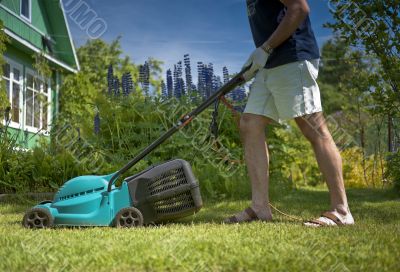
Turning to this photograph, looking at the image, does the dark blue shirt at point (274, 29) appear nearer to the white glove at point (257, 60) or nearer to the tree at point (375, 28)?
the white glove at point (257, 60)

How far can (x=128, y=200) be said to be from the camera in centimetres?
329

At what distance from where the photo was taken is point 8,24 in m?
11.0

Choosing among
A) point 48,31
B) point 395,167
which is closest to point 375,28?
point 395,167

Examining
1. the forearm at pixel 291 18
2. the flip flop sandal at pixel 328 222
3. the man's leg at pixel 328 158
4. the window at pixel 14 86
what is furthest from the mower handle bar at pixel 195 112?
the window at pixel 14 86

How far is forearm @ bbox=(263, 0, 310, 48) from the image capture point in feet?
10.2

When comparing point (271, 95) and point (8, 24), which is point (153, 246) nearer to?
point (271, 95)

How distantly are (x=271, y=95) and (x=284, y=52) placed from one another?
0.31 m

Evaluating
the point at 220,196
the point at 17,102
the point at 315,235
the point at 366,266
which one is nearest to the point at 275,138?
the point at 220,196

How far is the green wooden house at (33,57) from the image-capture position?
10977 mm

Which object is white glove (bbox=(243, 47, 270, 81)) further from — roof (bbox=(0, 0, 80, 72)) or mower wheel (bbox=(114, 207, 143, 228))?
roof (bbox=(0, 0, 80, 72))

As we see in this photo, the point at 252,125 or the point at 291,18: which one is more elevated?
the point at 291,18

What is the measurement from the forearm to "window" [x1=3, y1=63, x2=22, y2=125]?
875 centimetres

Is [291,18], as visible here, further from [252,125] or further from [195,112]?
[195,112]

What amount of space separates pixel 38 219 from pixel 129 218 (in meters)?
0.58
